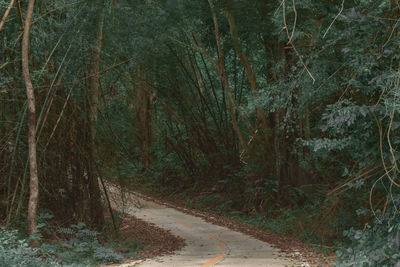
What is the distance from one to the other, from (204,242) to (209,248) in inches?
44.9

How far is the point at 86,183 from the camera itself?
12672mm

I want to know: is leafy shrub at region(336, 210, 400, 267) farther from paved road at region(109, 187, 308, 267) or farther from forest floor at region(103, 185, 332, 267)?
paved road at region(109, 187, 308, 267)

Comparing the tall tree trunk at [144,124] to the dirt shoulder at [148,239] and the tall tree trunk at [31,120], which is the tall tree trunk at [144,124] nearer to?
the dirt shoulder at [148,239]

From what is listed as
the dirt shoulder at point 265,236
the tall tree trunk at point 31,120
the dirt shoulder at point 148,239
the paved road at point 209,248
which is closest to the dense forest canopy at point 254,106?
the tall tree trunk at point 31,120

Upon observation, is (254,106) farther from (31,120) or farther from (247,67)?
(31,120)

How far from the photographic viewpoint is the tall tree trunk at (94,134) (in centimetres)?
1245

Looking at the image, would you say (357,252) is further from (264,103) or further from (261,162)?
(261,162)

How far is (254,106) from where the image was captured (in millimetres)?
14180

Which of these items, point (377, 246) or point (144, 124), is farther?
point (144, 124)

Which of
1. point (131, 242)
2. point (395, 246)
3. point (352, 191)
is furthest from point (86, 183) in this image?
point (395, 246)

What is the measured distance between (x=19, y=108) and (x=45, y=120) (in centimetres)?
93

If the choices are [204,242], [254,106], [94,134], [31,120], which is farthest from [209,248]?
[31,120]

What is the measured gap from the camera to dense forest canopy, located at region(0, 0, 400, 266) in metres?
9.09

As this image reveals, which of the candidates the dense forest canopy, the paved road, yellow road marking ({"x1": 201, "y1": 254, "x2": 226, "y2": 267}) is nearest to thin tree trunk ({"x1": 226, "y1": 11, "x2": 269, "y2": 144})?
the dense forest canopy
